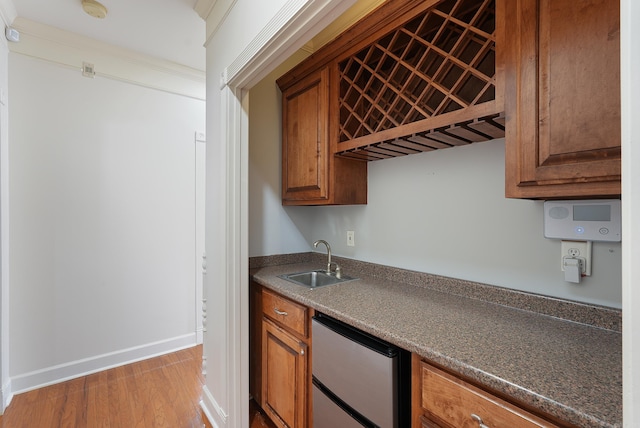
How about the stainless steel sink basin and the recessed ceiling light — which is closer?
the recessed ceiling light

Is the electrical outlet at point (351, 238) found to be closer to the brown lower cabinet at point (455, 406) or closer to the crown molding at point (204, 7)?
the brown lower cabinet at point (455, 406)

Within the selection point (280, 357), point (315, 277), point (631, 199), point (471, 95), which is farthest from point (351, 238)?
point (631, 199)

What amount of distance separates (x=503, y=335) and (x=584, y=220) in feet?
1.67

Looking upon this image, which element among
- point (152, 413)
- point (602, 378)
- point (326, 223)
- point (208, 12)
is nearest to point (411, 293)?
point (602, 378)

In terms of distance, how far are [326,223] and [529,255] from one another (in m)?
1.34

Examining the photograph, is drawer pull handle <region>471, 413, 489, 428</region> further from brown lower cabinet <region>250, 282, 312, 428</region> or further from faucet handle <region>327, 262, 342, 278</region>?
faucet handle <region>327, 262, 342, 278</region>

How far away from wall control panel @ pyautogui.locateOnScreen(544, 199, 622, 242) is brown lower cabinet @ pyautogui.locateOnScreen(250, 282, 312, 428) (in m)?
1.09

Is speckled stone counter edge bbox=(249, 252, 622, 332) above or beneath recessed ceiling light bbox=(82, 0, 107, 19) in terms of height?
beneath

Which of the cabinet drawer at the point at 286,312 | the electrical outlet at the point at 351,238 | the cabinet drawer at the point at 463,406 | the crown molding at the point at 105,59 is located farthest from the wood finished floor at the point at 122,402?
the crown molding at the point at 105,59

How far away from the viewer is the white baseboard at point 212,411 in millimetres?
1743

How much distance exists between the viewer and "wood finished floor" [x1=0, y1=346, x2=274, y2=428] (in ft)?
5.98

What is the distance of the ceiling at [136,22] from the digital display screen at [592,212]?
7.70 ft

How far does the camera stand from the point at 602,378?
701 millimetres

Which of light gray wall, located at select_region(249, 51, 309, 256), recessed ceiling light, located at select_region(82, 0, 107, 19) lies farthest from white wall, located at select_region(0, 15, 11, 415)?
light gray wall, located at select_region(249, 51, 309, 256)
